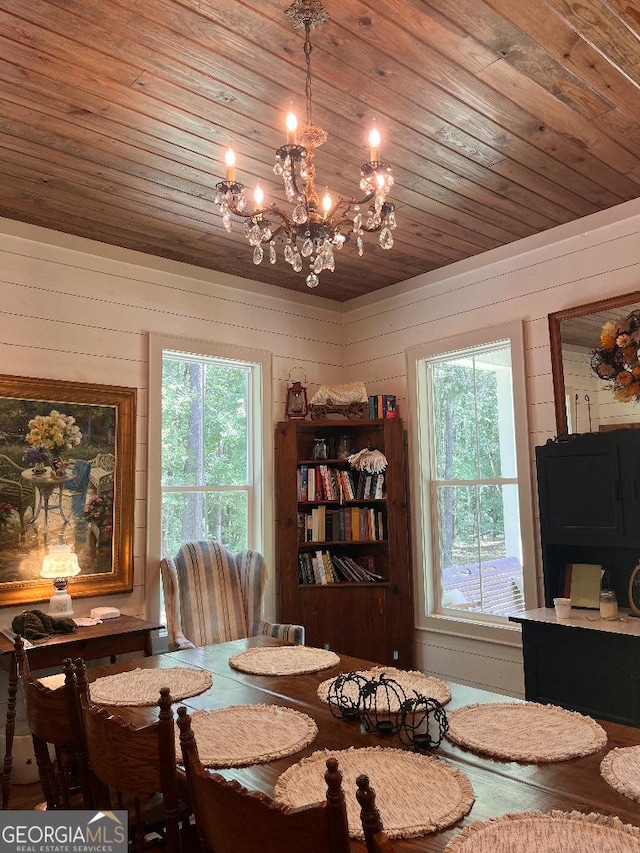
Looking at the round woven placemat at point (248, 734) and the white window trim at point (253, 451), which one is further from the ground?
the white window trim at point (253, 451)

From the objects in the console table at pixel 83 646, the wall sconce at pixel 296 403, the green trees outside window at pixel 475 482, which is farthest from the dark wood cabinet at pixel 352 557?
the console table at pixel 83 646

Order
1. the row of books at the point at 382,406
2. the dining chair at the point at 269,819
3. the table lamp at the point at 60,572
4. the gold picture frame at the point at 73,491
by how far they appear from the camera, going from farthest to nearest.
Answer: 1. the row of books at the point at 382,406
2. the gold picture frame at the point at 73,491
3. the table lamp at the point at 60,572
4. the dining chair at the point at 269,819

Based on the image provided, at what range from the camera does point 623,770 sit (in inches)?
56.6

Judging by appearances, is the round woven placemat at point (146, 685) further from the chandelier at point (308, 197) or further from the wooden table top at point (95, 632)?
the chandelier at point (308, 197)

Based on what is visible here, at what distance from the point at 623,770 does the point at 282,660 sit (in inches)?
51.7

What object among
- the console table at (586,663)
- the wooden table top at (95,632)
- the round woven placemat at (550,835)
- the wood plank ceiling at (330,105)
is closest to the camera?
the round woven placemat at (550,835)

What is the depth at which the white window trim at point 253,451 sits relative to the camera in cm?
377

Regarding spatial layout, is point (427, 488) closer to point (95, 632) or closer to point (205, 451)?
point (205, 451)

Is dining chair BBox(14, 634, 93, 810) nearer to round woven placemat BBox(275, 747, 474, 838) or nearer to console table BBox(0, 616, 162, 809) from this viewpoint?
round woven placemat BBox(275, 747, 474, 838)

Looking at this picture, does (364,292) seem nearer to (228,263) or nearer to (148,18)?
(228,263)

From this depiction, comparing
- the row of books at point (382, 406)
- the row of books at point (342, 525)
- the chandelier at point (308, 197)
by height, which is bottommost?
the row of books at point (342, 525)

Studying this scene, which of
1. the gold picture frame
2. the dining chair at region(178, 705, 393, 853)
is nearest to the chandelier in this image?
the dining chair at region(178, 705, 393, 853)

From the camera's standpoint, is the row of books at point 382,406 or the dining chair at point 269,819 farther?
the row of books at point 382,406

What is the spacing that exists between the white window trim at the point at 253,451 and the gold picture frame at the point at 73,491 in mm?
130
